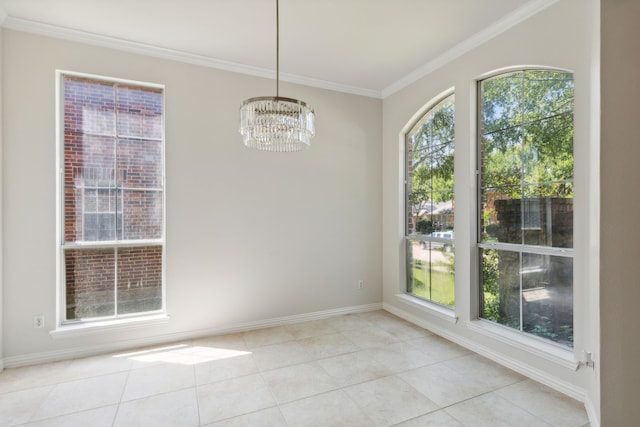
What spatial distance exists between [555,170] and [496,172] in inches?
19.6

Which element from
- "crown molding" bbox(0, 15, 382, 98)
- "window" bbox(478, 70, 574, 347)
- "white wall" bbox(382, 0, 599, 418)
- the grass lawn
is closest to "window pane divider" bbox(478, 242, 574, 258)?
"window" bbox(478, 70, 574, 347)

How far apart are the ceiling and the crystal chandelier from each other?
0.98 meters

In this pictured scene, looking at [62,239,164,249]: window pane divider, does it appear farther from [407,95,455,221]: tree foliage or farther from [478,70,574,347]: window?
[478,70,574,347]: window

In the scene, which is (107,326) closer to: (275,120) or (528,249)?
(275,120)

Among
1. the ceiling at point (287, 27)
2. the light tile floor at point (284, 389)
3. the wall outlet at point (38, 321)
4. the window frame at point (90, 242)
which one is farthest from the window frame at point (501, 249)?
the wall outlet at point (38, 321)

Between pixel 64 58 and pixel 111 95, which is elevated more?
pixel 64 58

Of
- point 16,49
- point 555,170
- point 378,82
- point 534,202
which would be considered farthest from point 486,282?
point 16,49

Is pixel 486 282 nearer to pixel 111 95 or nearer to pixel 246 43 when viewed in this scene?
pixel 246 43

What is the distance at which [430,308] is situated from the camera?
3.51 meters

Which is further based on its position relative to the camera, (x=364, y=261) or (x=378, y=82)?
(x=364, y=261)

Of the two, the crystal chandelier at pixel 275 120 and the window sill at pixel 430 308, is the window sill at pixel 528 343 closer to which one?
the window sill at pixel 430 308

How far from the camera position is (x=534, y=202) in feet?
8.50

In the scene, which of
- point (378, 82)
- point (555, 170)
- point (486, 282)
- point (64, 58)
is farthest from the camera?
point (378, 82)

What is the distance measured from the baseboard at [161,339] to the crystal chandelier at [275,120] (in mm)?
2293
